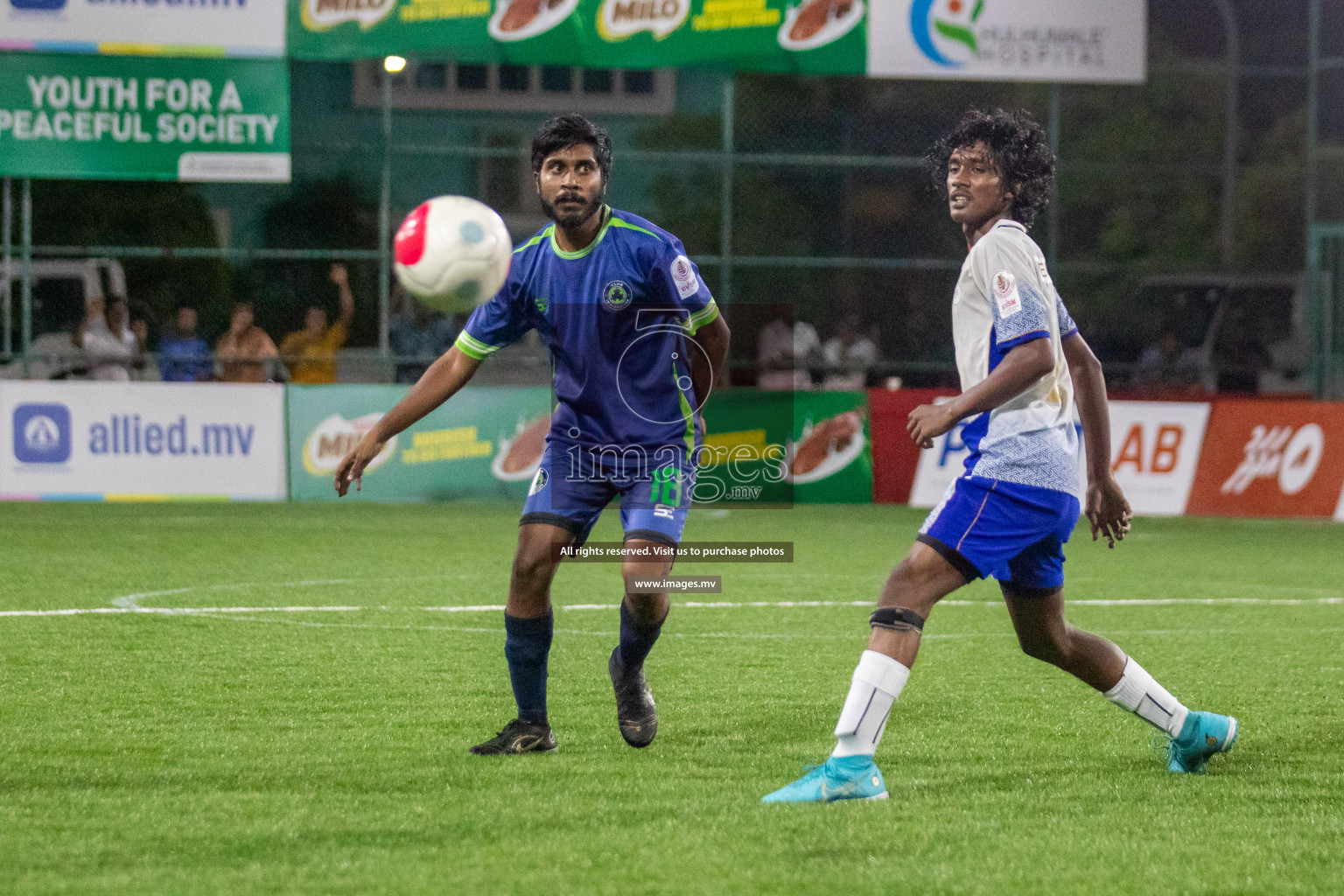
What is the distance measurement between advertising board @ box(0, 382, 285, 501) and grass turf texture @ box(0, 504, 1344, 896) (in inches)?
208

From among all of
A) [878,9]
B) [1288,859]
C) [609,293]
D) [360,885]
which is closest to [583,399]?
[609,293]

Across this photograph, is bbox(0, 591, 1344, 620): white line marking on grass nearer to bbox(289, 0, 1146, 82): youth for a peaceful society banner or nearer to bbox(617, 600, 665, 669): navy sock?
bbox(617, 600, 665, 669): navy sock

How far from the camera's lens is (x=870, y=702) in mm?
4852

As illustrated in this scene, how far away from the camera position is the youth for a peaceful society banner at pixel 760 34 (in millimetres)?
18453

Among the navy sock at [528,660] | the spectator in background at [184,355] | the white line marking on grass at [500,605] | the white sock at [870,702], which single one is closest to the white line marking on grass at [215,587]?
the white line marking on grass at [500,605]

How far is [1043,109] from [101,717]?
100ft

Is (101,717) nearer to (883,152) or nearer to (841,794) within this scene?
(841,794)

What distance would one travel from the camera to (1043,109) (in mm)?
34250

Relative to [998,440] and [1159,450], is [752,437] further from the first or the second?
[998,440]

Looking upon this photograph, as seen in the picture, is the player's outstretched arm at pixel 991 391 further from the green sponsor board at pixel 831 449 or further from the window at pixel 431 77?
the window at pixel 431 77

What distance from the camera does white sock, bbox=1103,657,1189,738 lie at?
540cm

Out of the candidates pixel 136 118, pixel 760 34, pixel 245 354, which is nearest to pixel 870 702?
pixel 245 354

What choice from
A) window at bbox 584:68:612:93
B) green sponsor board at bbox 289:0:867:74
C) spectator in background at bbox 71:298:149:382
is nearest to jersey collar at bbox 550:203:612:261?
spectator in background at bbox 71:298:149:382

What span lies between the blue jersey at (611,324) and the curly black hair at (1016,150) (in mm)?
1060
